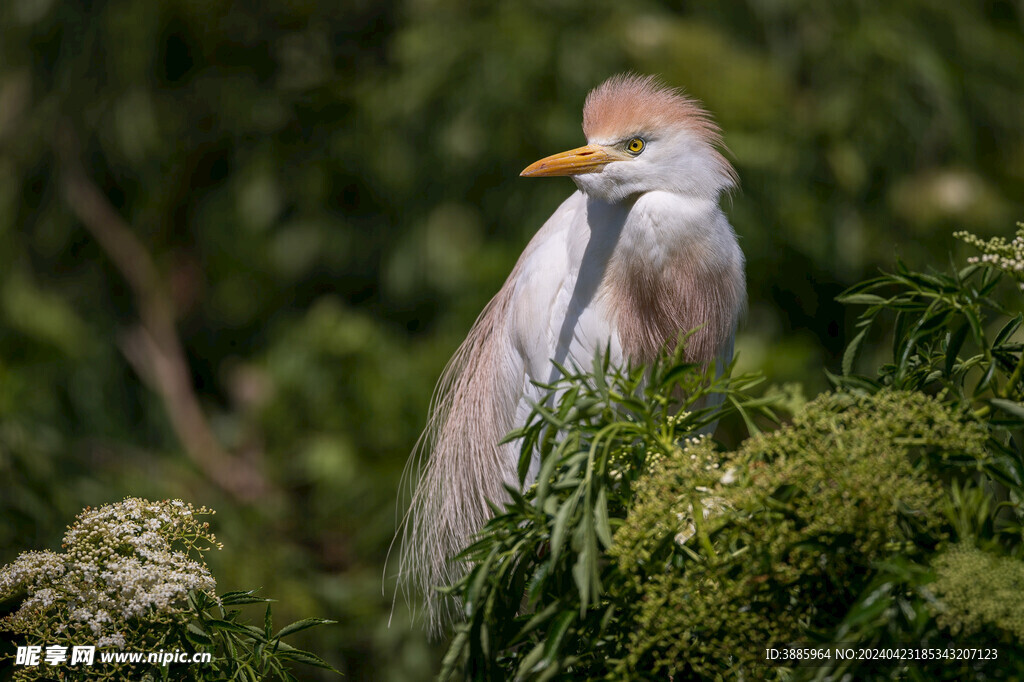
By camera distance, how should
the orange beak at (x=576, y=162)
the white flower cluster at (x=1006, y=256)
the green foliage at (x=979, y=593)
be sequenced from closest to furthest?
the green foliage at (x=979, y=593) → the white flower cluster at (x=1006, y=256) → the orange beak at (x=576, y=162)

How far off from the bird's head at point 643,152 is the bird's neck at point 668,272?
3cm

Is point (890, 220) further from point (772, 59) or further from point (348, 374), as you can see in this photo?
point (348, 374)

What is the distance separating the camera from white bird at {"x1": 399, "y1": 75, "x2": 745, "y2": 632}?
1.26m

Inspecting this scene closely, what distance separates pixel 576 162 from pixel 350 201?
2.97 meters

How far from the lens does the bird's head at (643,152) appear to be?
125 centimetres

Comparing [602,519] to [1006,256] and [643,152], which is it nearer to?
[1006,256]

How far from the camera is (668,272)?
1.35 metres

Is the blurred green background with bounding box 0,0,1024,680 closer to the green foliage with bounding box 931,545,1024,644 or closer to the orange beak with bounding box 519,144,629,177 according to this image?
the orange beak with bounding box 519,144,629,177

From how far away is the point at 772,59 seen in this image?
3.89m

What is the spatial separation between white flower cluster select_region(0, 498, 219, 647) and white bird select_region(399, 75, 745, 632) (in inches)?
25.2

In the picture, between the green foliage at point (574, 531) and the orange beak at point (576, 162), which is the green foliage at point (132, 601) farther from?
the orange beak at point (576, 162)

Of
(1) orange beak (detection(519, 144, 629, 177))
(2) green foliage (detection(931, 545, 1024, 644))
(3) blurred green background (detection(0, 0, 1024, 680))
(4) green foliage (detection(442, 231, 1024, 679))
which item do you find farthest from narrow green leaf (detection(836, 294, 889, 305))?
(3) blurred green background (detection(0, 0, 1024, 680))

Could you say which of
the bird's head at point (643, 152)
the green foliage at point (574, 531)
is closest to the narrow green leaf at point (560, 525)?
the green foliage at point (574, 531)

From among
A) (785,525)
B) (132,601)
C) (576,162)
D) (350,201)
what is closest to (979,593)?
(785,525)
